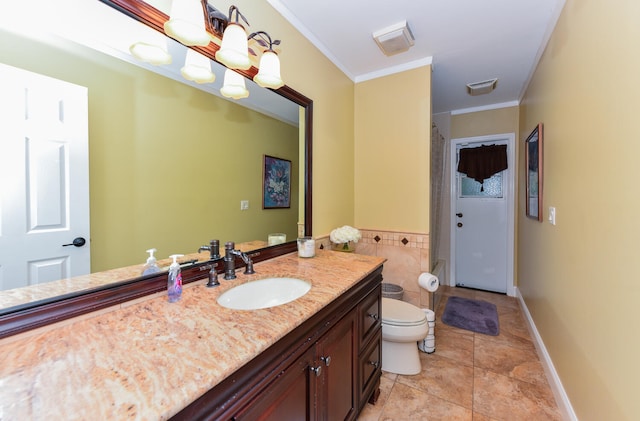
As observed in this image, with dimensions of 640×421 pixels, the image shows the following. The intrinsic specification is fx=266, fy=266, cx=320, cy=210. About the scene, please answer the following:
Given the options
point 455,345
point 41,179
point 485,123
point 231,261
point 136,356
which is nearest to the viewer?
point 136,356

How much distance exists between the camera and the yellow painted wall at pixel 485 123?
3270 millimetres

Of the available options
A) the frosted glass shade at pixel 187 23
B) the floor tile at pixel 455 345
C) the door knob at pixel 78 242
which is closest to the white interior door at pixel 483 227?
the floor tile at pixel 455 345

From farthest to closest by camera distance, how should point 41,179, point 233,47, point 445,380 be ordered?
point 445,380 → point 233,47 → point 41,179

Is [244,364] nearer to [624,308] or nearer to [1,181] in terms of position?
[1,181]

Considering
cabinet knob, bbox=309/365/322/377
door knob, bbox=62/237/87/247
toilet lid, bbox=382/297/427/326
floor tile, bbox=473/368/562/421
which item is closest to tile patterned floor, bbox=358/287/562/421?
floor tile, bbox=473/368/562/421

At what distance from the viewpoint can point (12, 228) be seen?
0.76m

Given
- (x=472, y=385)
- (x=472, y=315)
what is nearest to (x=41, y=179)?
(x=472, y=385)

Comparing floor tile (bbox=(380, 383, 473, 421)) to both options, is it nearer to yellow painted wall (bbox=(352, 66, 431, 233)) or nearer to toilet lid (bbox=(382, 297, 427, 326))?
toilet lid (bbox=(382, 297, 427, 326))

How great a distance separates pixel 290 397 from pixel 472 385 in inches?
59.9

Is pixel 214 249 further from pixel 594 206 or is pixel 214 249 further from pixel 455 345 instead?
pixel 455 345

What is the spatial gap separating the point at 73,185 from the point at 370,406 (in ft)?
6.02

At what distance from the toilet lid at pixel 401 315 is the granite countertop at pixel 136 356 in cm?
97

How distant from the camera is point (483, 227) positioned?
3.50 m

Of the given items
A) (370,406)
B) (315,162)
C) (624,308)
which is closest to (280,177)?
(315,162)
